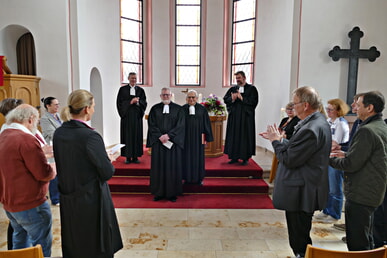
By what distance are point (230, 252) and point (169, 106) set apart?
105 inches

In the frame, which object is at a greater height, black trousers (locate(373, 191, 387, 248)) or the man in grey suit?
the man in grey suit

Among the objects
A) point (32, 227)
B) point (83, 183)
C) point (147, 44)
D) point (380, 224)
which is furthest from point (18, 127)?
point (147, 44)

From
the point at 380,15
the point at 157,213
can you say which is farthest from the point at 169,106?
the point at 380,15

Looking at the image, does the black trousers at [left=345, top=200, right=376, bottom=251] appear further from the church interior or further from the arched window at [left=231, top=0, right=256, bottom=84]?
the arched window at [left=231, top=0, right=256, bottom=84]

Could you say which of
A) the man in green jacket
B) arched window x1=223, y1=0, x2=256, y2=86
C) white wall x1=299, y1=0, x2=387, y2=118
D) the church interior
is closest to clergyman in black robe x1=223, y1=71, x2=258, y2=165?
the church interior

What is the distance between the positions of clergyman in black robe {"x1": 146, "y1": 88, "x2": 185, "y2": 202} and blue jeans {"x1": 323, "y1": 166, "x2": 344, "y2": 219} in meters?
2.43

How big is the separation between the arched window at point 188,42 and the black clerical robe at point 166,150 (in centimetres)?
501

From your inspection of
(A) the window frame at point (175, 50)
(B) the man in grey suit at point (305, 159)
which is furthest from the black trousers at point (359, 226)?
(A) the window frame at point (175, 50)

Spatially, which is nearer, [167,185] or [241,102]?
[167,185]

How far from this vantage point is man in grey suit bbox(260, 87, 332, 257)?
2576 mm

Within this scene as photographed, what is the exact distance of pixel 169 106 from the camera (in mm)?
5359

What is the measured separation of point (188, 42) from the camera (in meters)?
10.1

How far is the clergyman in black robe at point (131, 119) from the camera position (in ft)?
21.9

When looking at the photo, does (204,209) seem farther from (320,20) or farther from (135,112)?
(320,20)
